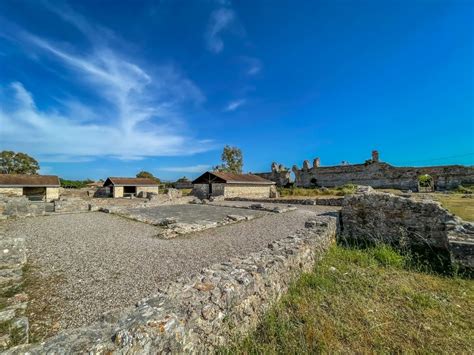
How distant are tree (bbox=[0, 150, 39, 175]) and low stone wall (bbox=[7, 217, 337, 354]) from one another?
66.9 meters

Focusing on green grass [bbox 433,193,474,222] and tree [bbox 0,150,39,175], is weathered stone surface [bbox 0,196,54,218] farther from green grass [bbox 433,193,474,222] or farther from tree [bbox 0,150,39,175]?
tree [bbox 0,150,39,175]

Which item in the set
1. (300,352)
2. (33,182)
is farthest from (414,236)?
(33,182)

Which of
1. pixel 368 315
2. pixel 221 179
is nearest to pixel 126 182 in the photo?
pixel 221 179

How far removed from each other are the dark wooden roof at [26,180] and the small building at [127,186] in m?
7.34

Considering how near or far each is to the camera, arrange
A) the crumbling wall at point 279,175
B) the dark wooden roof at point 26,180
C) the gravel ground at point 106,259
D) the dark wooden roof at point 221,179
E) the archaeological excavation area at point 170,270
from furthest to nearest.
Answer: the crumbling wall at point 279,175 → the dark wooden roof at point 221,179 → the dark wooden roof at point 26,180 → the gravel ground at point 106,259 → the archaeological excavation area at point 170,270

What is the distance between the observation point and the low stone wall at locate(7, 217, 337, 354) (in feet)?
5.99

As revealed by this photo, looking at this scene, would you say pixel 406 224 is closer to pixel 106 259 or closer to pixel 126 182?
pixel 106 259

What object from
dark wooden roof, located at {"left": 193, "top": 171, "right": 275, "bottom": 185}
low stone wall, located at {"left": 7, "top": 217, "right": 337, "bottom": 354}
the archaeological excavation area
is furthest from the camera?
dark wooden roof, located at {"left": 193, "top": 171, "right": 275, "bottom": 185}

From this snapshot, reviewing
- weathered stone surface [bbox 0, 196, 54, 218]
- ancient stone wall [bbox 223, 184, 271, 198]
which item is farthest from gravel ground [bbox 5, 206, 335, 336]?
ancient stone wall [bbox 223, 184, 271, 198]

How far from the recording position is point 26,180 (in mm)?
28656

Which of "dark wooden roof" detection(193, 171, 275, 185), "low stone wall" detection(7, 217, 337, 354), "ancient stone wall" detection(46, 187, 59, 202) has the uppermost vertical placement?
"dark wooden roof" detection(193, 171, 275, 185)

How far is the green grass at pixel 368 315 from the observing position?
2.71 metres

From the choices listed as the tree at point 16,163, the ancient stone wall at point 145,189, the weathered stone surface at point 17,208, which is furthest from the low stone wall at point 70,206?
the tree at point 16,163

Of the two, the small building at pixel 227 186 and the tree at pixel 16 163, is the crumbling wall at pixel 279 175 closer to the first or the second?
the small building at pixel 227 186
